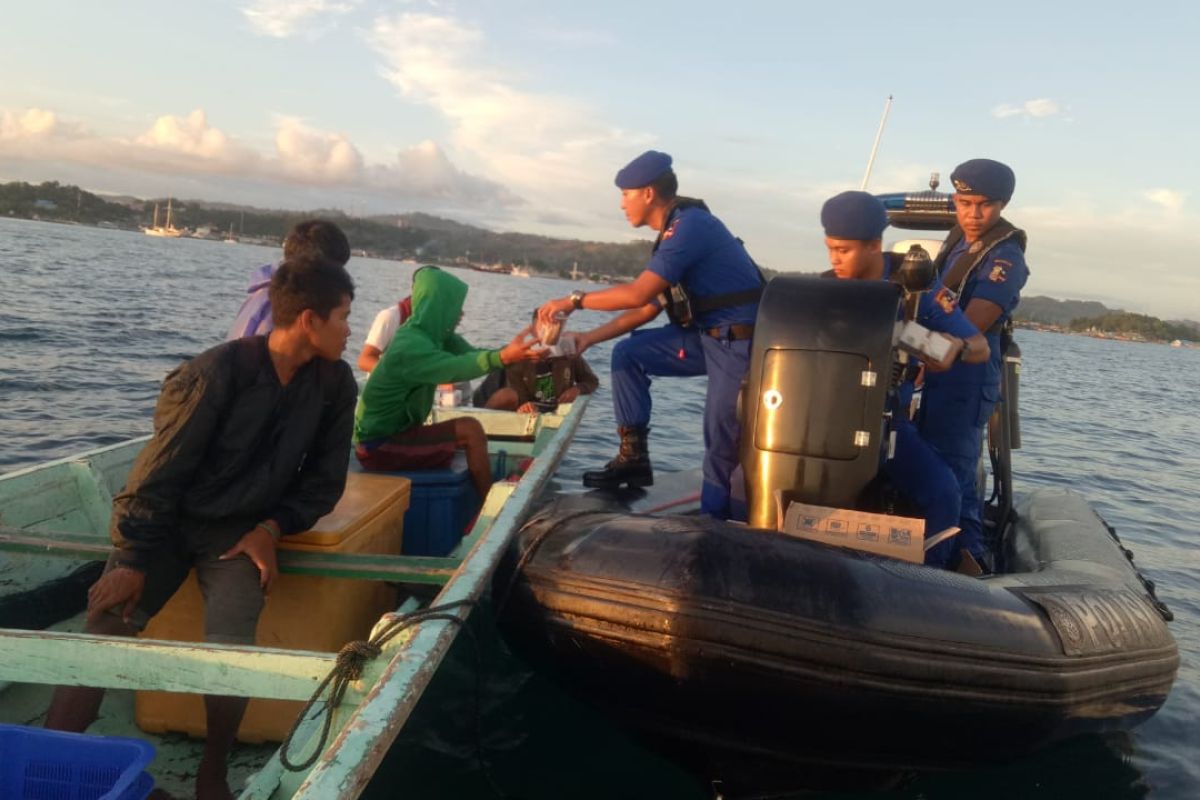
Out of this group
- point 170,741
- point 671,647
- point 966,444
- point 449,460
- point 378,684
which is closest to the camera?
point 378,684

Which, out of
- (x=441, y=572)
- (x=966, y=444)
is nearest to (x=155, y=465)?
(x=441, y=572)

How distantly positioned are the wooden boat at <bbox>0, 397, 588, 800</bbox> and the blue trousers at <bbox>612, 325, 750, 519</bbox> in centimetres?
A: 68

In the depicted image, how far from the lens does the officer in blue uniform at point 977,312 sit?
15.3ft

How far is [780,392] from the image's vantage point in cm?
350

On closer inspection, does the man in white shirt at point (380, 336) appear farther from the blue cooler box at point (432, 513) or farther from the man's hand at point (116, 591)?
the man's hand at point (116, 591)

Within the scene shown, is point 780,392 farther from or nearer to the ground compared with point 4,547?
farther from the ground

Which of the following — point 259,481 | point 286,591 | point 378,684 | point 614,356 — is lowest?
point 286,591

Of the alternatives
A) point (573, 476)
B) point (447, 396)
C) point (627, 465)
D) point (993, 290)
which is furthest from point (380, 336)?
point (573, 476)

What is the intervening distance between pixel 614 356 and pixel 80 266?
1630 inches

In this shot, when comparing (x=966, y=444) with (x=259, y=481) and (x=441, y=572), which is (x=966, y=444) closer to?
(x=441, y=572)

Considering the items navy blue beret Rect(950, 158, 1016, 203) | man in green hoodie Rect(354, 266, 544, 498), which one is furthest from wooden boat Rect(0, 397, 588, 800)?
navy blue beret Rect(950, 158, 1016, 203)

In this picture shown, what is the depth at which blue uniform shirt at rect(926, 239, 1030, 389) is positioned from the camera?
15.3ft

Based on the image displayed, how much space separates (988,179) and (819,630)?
328 centimetres

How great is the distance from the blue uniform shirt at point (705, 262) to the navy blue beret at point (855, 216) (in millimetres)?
650
